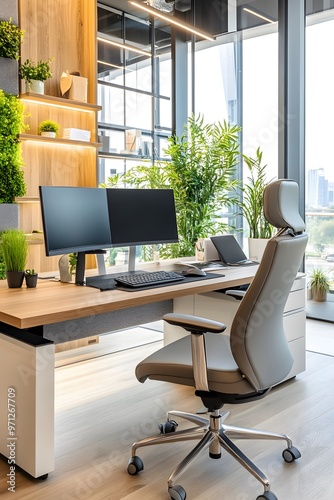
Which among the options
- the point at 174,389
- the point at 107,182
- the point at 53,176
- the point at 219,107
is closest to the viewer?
the point at 174,389

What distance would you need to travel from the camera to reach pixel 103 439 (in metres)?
2.49

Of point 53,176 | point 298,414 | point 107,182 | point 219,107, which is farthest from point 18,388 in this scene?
point 219,107

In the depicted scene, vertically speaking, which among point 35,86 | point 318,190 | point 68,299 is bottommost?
point 68,299

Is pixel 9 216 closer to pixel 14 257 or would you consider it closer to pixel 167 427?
pixel 14 257

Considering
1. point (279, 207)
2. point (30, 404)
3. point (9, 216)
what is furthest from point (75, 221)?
point (9, 216)

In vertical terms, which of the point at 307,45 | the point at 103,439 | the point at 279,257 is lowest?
the point at 103,439

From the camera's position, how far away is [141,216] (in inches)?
114

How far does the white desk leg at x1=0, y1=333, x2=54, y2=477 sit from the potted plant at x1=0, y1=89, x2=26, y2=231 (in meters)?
1.59

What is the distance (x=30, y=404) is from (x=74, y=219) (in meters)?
0.92

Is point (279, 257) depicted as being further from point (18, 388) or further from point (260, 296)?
point (18, 388)

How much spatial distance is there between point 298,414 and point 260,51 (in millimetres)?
3490

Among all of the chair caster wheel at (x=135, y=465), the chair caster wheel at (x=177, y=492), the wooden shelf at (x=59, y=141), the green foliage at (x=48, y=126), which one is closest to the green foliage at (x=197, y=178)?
the wooden shelf at (x=59, y=141)

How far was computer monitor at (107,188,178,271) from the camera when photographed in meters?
2.78

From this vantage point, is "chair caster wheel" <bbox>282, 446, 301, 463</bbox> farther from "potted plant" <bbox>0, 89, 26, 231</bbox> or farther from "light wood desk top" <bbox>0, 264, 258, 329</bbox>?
"potted plant" <bbox>0, 89, 26, 231</bbox>
